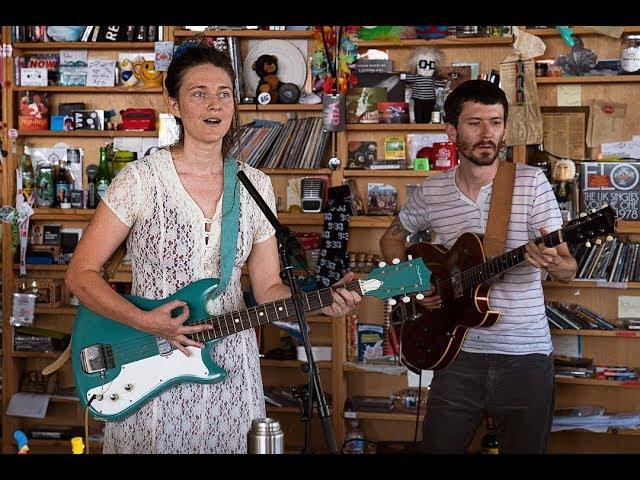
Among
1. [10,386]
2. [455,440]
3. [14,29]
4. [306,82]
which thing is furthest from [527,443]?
[14,29]

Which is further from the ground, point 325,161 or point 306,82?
point 306,82

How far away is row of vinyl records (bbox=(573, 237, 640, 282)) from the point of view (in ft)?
14.5

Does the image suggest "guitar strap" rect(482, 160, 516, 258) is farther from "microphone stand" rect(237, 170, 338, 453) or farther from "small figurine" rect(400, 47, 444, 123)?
"small figurine" rect(400, 47, 444, 123)

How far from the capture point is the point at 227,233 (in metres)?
A: 2.44

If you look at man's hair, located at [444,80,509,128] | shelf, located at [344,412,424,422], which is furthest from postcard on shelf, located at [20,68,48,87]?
man's hair, located at [444,80,509,128]

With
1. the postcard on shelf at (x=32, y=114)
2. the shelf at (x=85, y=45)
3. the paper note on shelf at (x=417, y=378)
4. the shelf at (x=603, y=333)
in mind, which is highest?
the shelf at (x=85, y=45)

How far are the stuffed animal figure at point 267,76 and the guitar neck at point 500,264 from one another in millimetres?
1950

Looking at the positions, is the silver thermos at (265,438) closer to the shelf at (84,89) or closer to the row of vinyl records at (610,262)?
the row of vinyl records at (610,262)

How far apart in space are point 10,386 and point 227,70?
3085mm

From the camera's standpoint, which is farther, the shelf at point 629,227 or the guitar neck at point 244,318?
the shelf at point 629,227

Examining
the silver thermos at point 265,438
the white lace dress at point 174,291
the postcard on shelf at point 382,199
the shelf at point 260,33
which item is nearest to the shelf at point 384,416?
the postcard on shelf at point 382,199

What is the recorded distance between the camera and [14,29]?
16.1 feet

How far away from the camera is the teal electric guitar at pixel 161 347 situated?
238cm
